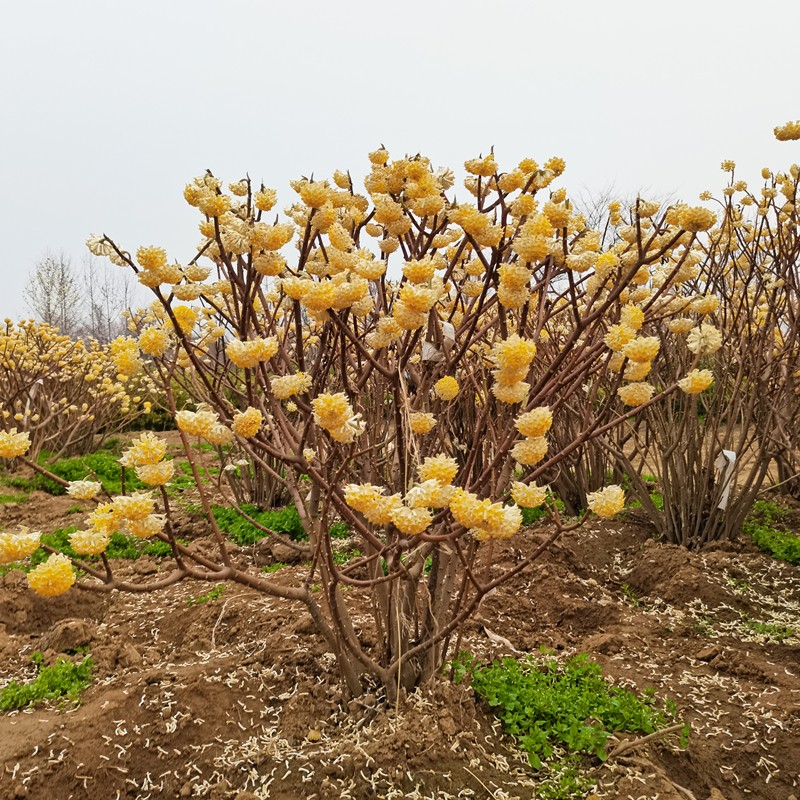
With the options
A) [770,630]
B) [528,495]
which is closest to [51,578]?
[528,495]

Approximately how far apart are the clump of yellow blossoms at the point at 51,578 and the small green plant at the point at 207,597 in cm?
200

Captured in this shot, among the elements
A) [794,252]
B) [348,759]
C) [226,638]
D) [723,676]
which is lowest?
[723,676]

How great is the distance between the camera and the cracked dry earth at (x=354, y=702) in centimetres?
175

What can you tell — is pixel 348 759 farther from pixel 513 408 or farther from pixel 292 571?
pixel 292 571

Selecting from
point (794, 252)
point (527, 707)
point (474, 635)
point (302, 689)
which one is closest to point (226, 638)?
point (302, 689)

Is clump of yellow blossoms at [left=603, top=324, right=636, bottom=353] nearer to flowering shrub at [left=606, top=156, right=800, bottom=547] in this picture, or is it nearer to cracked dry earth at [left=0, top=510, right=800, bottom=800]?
cracked dry earth at [left=0, top=510, right=800, bottom=800]

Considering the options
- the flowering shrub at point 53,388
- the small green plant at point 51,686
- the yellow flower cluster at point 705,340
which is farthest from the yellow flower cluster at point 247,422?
the flowering shrub at point 53,388

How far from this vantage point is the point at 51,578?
3.72 ft

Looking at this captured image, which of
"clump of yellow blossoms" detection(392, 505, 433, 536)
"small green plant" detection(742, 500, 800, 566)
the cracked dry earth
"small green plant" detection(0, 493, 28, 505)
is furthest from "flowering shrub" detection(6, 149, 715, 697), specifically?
"small green plant" detection(0, 493, 28, 505)

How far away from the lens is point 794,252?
3.51 metres

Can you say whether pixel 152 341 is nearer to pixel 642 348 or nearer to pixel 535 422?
pixel 535 422

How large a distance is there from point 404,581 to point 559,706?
0.67m

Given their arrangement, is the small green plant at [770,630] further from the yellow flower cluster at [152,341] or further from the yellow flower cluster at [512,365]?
the yellow flower cluster at [152,341]

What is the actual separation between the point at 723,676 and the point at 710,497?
1.56 meters
